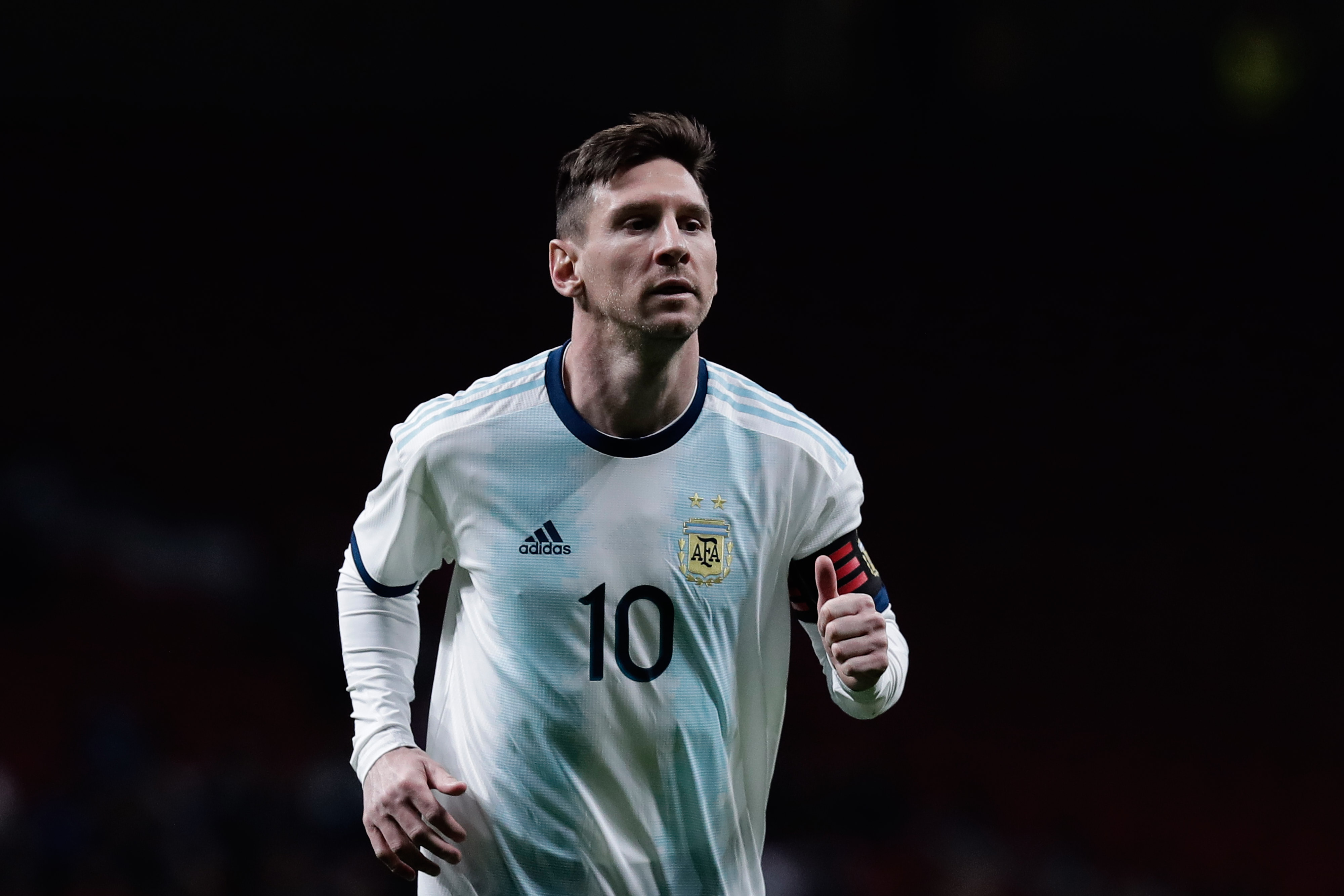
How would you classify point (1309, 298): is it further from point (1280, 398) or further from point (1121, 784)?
point (1121, 784)

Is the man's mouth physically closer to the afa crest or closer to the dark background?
the afa crest

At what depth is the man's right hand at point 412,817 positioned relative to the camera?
2.39m

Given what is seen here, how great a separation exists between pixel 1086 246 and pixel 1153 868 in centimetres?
299

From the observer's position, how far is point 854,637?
7.38 ft

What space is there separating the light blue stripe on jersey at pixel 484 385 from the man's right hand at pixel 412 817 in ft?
2.16

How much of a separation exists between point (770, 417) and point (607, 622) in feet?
1.69

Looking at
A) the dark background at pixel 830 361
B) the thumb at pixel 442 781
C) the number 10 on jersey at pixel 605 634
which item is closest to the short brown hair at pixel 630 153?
the number 10 on jersey at pixel 605 634

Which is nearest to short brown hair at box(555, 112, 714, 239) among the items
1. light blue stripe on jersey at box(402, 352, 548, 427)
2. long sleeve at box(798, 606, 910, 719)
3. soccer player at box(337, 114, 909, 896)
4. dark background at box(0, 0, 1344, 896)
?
soccer player at box(337, 114, 909, 896)

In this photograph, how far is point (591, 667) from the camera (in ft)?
8.25

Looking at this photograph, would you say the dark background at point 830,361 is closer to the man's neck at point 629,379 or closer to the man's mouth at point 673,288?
the man's neck at point 629,379

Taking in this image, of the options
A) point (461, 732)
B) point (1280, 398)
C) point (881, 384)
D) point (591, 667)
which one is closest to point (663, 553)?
point (591, 667)

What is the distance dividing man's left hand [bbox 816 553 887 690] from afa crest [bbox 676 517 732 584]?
0.31 metres

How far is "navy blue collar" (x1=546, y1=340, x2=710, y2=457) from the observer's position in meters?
2.58

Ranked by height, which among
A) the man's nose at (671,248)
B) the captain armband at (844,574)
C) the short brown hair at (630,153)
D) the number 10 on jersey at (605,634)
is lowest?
the number 10 on jersey at (605,634)
